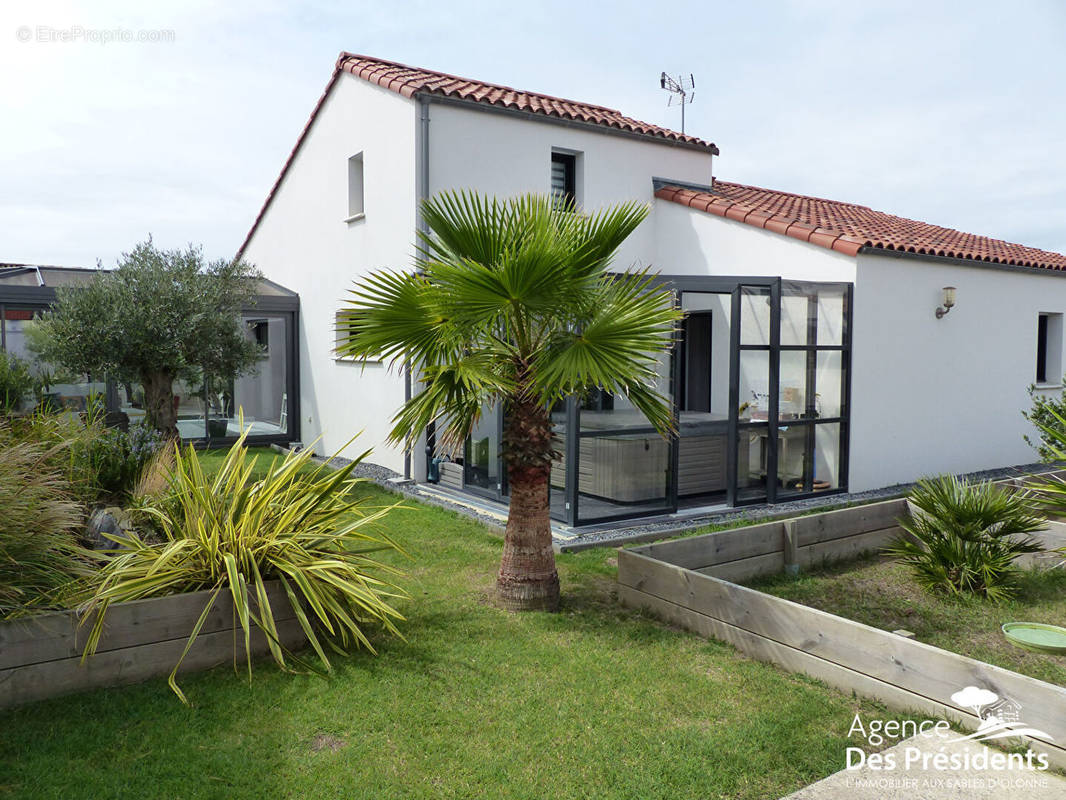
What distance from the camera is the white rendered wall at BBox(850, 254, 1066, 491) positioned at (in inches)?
378

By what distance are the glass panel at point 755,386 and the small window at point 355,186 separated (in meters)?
6.59

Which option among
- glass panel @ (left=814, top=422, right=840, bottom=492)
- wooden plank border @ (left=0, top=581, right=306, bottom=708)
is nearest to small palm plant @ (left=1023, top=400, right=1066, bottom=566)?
glass panel @ (left=814, top=422, right=840, bottom=492)

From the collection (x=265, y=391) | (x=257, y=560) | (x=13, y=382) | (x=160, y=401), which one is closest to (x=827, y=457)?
(x=257, y=560)

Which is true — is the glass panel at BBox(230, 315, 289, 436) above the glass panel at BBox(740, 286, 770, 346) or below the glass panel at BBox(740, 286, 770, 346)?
below

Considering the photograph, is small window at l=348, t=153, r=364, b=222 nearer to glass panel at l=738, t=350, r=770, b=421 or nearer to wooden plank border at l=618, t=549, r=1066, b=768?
glass panel at l=738, t=350, r=770, b=421

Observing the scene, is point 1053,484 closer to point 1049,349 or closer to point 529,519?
point 529,519

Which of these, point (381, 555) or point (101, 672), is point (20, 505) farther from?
point (381, 555)

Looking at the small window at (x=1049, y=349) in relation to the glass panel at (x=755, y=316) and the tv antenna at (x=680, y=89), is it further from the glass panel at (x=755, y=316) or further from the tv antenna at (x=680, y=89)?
the tv antenna at (x=680, y=89)

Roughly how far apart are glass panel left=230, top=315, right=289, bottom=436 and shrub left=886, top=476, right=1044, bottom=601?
11170mm

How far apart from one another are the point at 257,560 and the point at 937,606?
15.9 feet

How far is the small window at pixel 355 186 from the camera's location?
11.8 m

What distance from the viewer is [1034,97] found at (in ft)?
40.2

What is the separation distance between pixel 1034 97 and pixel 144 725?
48.7ft

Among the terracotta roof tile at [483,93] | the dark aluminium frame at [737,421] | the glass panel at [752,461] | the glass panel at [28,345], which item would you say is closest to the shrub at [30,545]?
the dark aluminium frame at [737,421]
